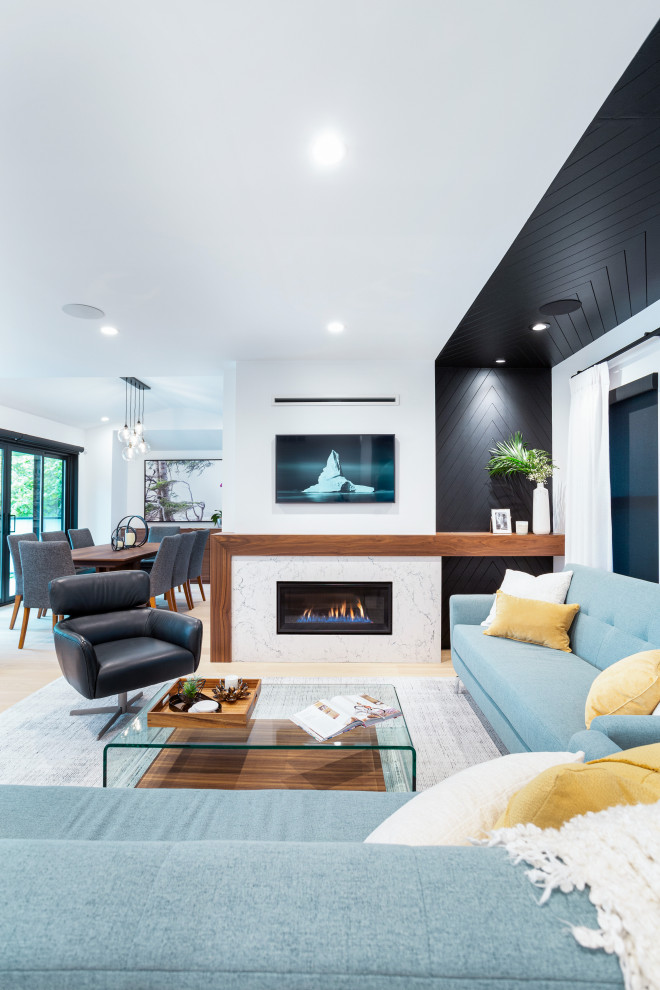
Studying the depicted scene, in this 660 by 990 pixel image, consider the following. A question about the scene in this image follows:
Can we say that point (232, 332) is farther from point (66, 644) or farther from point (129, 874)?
point (129, 874)

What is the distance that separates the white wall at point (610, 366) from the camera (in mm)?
3154

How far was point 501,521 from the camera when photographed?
4.31 meters

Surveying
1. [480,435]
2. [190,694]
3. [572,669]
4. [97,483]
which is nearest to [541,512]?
[480,435]

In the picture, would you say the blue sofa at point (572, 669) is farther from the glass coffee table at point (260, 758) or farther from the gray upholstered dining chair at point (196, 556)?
the gray upholstered dining chair at point (196, 556)

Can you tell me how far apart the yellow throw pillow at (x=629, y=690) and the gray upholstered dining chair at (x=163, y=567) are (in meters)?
4.13

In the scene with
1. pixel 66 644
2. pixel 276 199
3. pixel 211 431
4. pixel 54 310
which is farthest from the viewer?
pixel 211 431

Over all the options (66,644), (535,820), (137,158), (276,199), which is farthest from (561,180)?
(66,644)

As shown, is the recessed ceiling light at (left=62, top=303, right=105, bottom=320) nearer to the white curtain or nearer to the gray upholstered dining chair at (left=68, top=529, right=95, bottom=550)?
the white curtain

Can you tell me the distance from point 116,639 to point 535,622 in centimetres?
248

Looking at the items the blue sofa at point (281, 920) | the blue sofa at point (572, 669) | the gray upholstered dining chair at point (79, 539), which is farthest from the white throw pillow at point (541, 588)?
the gray upholstered dining chair at point (79, 539)

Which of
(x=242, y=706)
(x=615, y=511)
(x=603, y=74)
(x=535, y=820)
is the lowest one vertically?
(x=242, y=706)

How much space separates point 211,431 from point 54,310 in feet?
17.5

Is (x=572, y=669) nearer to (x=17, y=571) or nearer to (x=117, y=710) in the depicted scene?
(x=117, y=710)

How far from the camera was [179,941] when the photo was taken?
1.87ft
